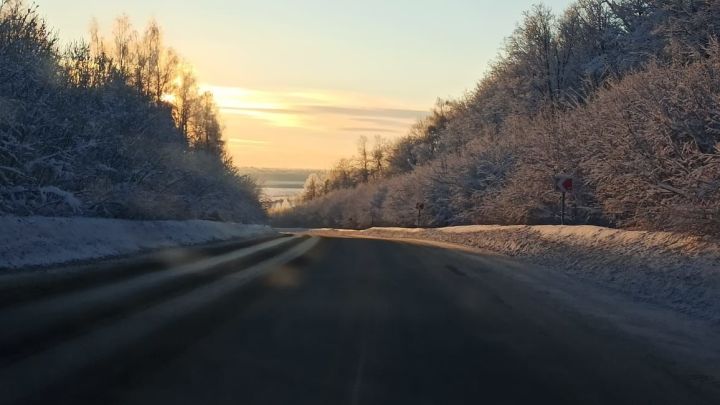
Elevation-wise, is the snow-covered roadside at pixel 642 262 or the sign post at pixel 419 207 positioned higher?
the sign post at pixel 419 207

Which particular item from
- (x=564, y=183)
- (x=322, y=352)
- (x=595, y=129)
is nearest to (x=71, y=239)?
(x=322, y=352)

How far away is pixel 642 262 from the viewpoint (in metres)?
15.5

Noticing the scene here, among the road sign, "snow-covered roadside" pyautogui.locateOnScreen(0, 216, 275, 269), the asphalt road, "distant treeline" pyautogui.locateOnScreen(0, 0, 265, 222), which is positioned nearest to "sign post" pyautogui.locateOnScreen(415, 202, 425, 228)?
"distant treeline" pyautogui.locateOnScreen(0, 0, 265, 222)

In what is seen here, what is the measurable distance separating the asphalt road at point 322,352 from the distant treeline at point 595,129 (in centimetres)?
782

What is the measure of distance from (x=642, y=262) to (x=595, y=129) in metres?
12.5

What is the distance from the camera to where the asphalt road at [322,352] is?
236 inches

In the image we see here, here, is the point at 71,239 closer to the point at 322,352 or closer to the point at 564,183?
the point at 322,352

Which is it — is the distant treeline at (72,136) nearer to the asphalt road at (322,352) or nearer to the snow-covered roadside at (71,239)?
the snow-covered roadside at (71,239)

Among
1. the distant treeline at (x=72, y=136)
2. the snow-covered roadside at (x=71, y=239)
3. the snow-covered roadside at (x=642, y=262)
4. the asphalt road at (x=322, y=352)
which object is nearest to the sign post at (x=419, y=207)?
the distant treeline at (x=72, y=136)

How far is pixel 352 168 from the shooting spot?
516ft

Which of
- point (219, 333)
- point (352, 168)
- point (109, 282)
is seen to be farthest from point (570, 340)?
point (352, 168)

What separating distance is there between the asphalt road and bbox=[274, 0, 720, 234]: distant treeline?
782 centimetres

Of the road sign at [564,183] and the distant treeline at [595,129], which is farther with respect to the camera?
the road sign at [564,183]

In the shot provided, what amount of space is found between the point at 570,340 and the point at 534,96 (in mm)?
49061
